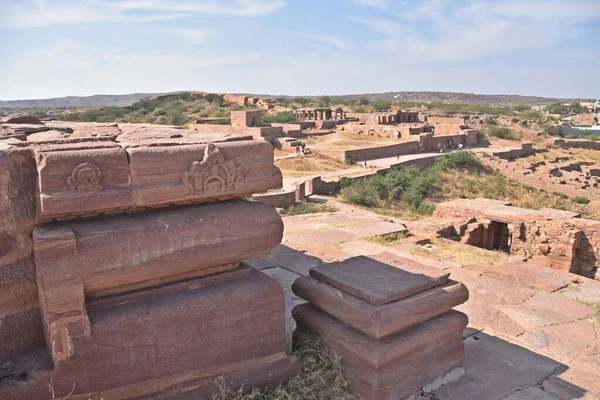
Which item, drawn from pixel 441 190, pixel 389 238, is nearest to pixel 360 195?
pixel 441 190

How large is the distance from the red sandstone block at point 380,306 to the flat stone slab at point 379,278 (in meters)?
0.04

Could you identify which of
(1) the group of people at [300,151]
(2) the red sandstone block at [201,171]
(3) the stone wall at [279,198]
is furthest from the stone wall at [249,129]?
(2) the red sandstone block at [201,171]

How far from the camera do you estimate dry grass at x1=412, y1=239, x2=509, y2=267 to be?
657cm

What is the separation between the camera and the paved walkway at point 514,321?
3447 millimetres

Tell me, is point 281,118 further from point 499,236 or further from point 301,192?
point 499,236

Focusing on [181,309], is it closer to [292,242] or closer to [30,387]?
[30,387]

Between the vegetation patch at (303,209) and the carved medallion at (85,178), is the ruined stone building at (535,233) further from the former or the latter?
the carved medallion at (85,178)

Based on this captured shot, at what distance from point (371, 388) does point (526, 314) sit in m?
2.34

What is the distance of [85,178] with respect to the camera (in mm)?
2531

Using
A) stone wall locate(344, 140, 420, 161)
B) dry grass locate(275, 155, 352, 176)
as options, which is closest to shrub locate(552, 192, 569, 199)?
stone wall locate(344, 140, 420, 161)

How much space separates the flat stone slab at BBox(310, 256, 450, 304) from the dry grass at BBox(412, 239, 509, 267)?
290 cm

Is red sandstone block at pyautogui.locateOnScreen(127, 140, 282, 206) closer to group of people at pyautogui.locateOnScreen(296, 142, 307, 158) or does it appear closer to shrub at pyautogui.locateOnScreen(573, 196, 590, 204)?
shrub at pyautogui.locateOnScreen(573, 196, 590, 204)

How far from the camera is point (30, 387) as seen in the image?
2.51 metres

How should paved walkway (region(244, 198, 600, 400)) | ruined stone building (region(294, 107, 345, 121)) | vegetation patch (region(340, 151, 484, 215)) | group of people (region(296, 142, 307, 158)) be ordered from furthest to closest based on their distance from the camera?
ruined stone building (region(294, 107, 345, 121)) → group of people (region(296, 142, 307, 158)) → vegetation patch (region(340, 151, 484, 215)) → paved walkway (region(244, 198, 600, 400))
